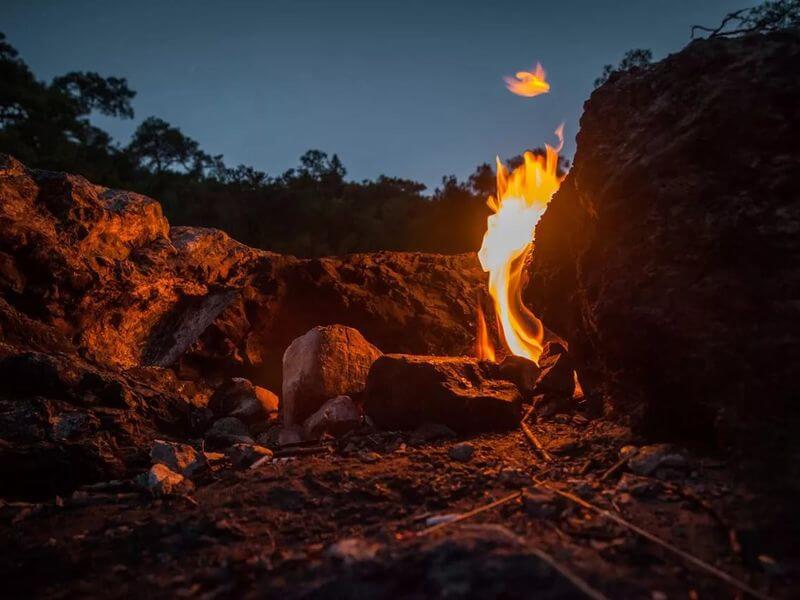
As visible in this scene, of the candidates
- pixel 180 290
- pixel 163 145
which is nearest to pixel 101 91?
pixel 163 145

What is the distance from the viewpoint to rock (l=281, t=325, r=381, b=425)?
4.71 meters

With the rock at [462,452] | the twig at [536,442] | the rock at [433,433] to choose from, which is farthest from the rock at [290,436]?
the twig at [536,442]

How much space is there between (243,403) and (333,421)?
1.35 metres

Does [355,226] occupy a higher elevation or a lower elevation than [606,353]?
higher

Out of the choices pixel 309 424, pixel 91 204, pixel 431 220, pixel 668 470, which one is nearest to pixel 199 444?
pixel 309 424

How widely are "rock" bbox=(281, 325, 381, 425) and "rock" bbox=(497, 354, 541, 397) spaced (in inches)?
56.2

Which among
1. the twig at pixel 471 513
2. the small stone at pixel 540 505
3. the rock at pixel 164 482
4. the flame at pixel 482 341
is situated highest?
the flame at pixel 482 341

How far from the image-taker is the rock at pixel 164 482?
3.05m

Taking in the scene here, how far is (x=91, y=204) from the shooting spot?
5.63 meters

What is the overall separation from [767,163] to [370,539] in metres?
3.20

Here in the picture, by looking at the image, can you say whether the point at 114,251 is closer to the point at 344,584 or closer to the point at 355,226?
the point at 344,584

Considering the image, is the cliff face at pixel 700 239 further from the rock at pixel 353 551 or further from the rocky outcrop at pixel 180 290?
the rocky outcrop at pixel 180 290

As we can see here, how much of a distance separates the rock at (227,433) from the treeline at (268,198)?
39.5 ft

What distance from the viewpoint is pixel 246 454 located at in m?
3.71
